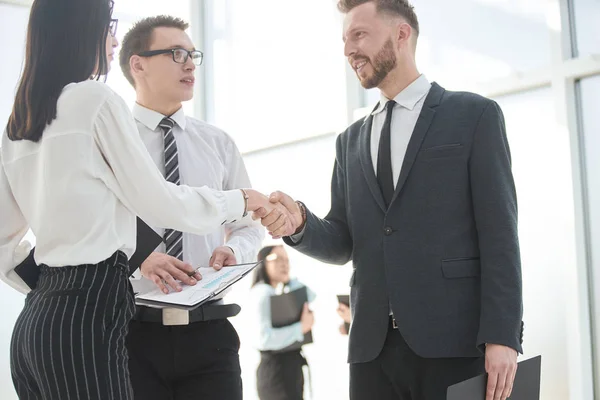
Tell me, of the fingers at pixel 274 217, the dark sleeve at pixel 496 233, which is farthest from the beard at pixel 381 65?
the fingers at pixel 274 217

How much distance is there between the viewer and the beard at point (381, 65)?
1.96 meters

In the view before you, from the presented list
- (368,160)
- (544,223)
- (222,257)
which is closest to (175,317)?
(222,257)

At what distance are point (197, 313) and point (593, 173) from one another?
167cm

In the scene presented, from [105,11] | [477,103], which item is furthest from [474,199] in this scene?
[105,11]

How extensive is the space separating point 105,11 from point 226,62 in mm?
3775

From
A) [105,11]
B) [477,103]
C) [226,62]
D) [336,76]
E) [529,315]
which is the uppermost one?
[226,62]

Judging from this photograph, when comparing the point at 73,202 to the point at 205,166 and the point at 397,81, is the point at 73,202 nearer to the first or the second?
the point at 205,166

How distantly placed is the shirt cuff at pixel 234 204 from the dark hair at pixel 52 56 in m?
0.49

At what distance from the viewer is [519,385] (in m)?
1.62

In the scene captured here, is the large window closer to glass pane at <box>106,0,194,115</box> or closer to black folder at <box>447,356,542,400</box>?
black folder at <box>447,356,542,400</box>

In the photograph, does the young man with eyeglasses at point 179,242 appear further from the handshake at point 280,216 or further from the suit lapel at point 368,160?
the suit lapel at point 368,160

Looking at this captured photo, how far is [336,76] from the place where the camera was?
152 inches

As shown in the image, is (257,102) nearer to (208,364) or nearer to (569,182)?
(569,182)

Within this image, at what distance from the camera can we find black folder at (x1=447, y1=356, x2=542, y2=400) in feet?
4.76
